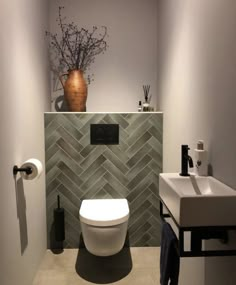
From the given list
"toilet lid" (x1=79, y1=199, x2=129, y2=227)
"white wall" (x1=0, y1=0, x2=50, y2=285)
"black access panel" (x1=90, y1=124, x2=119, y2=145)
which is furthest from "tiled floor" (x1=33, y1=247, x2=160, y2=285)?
"black access panel" (x1=90, y1=124, x2=119, y2=145)

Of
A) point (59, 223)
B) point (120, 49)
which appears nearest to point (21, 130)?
point (59, 223)

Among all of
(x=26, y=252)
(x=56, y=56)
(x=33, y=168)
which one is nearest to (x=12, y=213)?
(x=33, y=168)

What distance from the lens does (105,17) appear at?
9.66 ft

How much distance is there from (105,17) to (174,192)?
224 cm

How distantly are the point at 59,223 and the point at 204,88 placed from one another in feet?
5.91

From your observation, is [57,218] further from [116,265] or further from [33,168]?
[33,168]

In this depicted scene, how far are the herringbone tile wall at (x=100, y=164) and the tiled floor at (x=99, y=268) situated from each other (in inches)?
9.1

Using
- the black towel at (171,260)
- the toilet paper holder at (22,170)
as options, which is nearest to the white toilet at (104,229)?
the toilet paper holder at (22,170)

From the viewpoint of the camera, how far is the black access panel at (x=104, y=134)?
274 centimetres

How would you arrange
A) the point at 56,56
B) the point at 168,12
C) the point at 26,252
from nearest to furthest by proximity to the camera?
the point at 26,252 < the point at 168,12 < the point at 56,56

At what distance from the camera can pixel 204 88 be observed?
1596mm

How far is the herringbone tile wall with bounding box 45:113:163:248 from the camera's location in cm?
274

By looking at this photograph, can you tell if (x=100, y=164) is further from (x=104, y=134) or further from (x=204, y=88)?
(x=204, y=88)

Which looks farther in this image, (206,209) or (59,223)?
(59,223)
